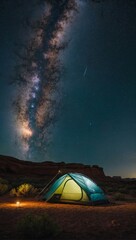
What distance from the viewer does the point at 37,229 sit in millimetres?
7957

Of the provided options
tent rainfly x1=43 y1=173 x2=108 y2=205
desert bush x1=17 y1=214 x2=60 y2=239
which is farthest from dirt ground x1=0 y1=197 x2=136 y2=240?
tent rainfly x1=43 y1=173 x2=108 y2=205

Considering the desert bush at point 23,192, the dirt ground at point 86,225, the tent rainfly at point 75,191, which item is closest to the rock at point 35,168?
the desert bush at point 23,192

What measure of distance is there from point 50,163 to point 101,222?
4762cm

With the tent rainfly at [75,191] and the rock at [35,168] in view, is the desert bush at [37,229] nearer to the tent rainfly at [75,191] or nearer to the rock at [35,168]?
the tent rainfly at [75,191]

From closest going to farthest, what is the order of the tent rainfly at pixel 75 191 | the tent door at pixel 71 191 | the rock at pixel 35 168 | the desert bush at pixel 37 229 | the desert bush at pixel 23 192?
the desert bush at pixel 37 229 < the tent rainfly at pixel 75 191 < the tent door at pixel 71 191 < the desert bush at pixel 23 192 < the rock at pixel 35 168

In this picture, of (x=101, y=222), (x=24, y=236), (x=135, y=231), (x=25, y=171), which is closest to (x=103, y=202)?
(x=101, y=222)

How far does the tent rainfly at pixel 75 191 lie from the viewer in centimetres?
1548

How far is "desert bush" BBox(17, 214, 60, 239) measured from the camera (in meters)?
7.87

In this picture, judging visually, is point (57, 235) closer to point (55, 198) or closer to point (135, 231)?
point (135, 231)

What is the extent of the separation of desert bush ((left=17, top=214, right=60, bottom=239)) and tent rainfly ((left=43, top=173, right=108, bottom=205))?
7.25 metres

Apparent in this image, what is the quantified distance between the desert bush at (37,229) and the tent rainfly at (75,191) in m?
7.25

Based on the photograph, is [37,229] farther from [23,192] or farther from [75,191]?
[23,192]

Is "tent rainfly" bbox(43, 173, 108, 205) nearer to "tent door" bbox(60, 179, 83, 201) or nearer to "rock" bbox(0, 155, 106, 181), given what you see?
"tent door" bbox(60, 179, 83, 201)

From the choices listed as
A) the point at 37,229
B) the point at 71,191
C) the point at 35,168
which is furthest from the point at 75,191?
the point at 35,168
